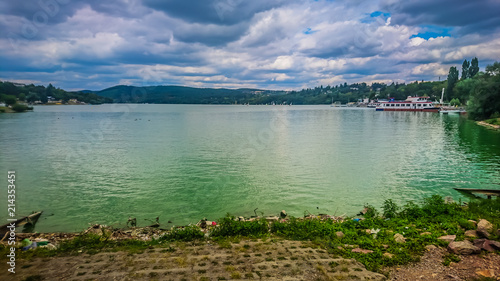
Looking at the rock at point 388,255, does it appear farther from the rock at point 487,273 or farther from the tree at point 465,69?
the tree at point 465,69

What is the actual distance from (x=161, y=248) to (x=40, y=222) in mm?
10080

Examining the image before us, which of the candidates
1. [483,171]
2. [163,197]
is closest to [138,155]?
[163,197]

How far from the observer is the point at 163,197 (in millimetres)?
18469

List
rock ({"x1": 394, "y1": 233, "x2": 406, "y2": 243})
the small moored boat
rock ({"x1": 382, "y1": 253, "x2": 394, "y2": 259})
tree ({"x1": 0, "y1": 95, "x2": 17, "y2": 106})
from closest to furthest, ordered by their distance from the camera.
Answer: rock ({"x1": 382, "y1": 253, "x2": 394, "y2": 259}), rock ({"x1": 394, "y1": 233, "x2": 406, "y2": 243}), tree ({"x1": 0, "y1": 95, "x2": 17, "y2": 106}), the small moored boat

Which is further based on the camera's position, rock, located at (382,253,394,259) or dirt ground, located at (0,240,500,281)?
rock, located at (382,253,394,259)

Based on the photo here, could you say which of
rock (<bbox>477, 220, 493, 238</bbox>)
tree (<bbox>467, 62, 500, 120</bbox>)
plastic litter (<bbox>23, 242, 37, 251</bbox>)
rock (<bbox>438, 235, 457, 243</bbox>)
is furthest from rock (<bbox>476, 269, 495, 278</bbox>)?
tree (<bbox>467, 62, 500, 120</bbox>)

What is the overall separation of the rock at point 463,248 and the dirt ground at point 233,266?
198 mm

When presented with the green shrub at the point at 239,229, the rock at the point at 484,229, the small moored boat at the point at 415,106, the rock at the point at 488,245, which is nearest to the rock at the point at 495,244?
the rock at the point at 488,245

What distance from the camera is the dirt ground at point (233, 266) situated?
7598 millimetres

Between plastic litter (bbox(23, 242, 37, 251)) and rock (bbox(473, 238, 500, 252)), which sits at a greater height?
rock (bbox(473, 238, 500, 252))

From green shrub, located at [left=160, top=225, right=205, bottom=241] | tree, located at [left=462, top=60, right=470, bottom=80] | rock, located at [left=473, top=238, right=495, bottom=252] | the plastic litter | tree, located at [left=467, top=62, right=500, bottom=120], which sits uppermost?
tree, located at [left=462, top=60, right=470, bottom=80]

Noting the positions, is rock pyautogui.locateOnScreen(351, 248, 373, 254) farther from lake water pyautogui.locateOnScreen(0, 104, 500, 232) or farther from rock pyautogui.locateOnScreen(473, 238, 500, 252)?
lake water pyautogui.locateOnScreen(0, 104, 500, 232)

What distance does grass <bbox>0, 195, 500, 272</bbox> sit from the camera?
29.0ft

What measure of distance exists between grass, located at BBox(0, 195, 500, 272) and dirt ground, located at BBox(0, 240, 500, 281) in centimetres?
22
